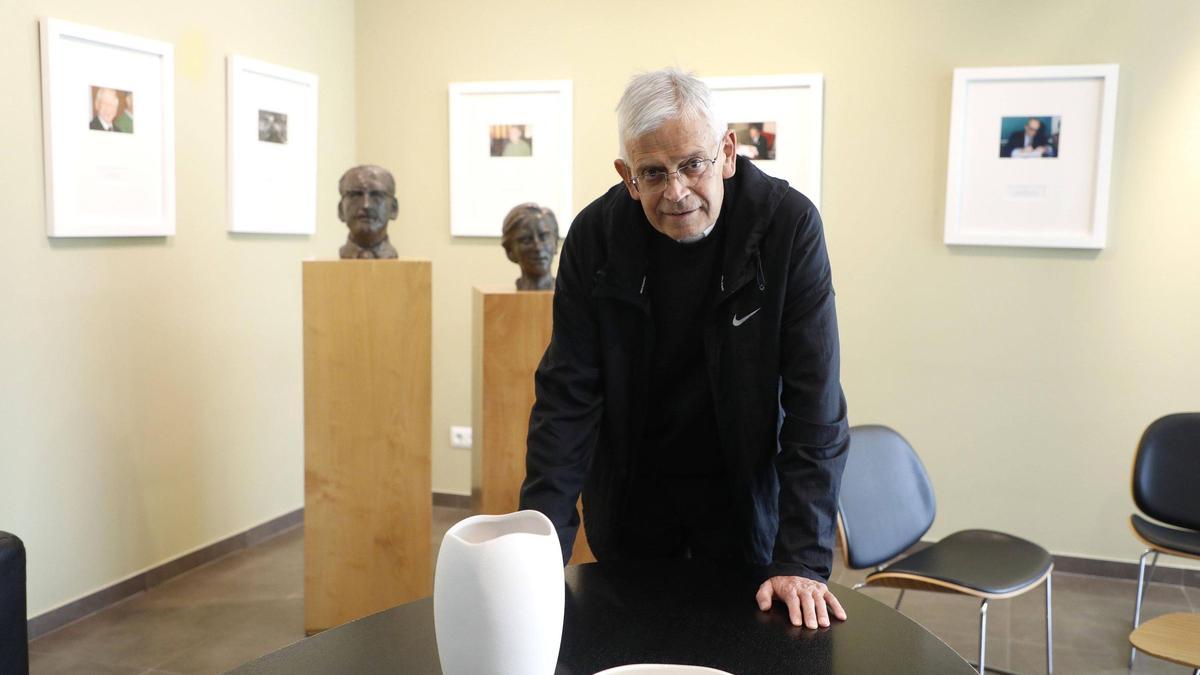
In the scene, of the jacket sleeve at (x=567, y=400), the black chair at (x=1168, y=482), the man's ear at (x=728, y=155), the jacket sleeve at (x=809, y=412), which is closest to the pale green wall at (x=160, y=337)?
→ the jacket sleeve at (x=567, y=400)

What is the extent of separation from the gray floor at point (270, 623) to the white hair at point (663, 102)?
8.05 feet

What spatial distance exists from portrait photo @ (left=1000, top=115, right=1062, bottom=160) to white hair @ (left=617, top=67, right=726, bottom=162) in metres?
3.05

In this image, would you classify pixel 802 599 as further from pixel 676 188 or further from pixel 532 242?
pixel 532 242

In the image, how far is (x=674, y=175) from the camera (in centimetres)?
155

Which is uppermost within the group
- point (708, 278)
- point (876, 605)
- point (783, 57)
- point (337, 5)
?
point (337, 5)

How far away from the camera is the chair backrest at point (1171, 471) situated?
3.35 metres

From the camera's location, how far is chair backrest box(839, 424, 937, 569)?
2.79m

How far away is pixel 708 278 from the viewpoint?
175cm

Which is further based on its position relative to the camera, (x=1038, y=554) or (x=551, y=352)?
(x=1038, y=554)

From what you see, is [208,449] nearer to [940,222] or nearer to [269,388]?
[269,388]

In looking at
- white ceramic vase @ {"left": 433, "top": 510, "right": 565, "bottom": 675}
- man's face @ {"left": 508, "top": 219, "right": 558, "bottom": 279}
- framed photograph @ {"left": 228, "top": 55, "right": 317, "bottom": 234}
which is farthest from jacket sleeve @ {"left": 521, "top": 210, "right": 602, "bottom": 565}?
framed photograph @ {"left": 228, "top": 55, "right": 317, "bottom": 234}

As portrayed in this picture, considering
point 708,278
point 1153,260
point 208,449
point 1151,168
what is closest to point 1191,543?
point 1153,260

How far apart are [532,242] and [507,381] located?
0.51 m

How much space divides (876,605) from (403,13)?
14.3 feet
